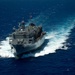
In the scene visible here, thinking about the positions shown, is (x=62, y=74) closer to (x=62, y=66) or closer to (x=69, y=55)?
(x=62, y=66)

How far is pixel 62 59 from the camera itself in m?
190

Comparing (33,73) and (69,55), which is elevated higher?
(69,55)

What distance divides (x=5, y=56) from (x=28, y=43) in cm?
1430

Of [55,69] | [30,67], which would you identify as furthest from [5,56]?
[55,69]

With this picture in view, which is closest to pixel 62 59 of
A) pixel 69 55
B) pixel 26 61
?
pixel 69 55

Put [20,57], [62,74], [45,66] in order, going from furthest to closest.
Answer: [20,57] → [45,66] → [62,74]

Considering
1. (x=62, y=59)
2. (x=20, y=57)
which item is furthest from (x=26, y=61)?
(x=62, y=59)

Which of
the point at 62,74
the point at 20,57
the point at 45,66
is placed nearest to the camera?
the point at 62,74

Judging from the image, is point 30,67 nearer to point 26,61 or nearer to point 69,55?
point 26,61

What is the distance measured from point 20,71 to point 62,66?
68.6 feet

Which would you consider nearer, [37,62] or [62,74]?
[62,74]

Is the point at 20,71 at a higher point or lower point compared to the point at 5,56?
lower

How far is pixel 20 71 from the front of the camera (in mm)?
177250

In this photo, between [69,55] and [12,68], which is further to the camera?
[69,55]
